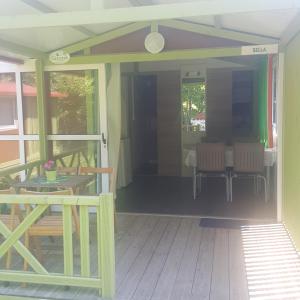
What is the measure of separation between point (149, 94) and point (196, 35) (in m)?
3.58

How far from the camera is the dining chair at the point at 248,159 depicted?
5.43 metres

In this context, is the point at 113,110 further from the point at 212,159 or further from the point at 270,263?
the point at 270,263

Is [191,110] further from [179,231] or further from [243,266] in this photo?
[243,266]

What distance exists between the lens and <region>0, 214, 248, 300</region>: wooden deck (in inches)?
118

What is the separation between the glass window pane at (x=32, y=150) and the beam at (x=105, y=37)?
131 cm

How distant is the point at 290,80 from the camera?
13.3 ft

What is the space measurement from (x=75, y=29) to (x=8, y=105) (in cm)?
162

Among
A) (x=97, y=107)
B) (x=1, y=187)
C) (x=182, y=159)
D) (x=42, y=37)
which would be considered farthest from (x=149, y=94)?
(x=1, y=187)

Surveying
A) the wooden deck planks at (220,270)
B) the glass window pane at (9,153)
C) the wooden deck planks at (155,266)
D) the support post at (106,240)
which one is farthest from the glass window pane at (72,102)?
the support post at (106,240)

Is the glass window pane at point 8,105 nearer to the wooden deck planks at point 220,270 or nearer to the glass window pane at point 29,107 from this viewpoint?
the glass window pane at point 29,107

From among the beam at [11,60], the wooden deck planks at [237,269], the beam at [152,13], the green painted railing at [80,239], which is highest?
the beam at [11,60]

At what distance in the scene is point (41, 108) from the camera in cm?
518

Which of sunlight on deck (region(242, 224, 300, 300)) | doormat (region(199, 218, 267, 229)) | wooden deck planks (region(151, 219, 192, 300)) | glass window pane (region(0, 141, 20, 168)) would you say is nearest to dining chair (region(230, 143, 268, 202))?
doormat (region(199, 218, 267, 229))

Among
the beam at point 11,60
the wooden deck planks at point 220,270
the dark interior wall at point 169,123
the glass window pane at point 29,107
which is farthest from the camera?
the dark interior wall at point 169,123
